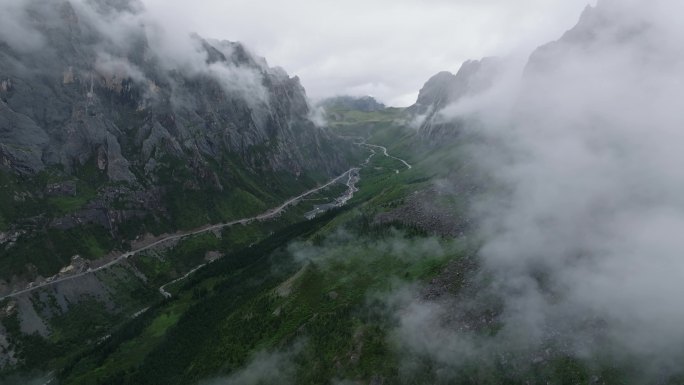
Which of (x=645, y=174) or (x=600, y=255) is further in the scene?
(x=645, y=174)

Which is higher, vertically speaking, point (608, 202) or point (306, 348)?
point (608, 202)

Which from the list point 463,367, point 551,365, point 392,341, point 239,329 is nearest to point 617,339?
point 551,365

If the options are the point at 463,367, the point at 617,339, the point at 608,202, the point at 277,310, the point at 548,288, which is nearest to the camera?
the point at 617,339

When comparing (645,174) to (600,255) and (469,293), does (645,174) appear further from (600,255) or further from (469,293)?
(469,293)

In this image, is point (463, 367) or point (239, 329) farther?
point (239, 329)

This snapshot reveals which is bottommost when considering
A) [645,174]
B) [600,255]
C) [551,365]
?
[551,365]

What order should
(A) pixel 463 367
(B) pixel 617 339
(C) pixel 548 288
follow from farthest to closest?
1. (C) pixel 548 288
2. (A) pixel 463 367
3. (B) pixel 617 339

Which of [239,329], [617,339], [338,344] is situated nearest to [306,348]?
[338,344]

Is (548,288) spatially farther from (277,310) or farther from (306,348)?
(277,310)

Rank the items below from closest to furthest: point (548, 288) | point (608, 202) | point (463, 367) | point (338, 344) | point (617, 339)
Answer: point (617, 339) → point (463, 367) → point (548, 288) → point (338, 344) → point (608, 202)
